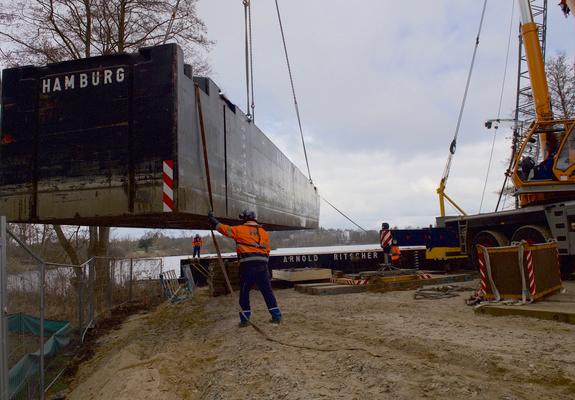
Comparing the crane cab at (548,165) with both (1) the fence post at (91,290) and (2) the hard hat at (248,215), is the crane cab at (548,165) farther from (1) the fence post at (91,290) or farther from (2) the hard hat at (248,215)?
(1) the fence post at (91,290)

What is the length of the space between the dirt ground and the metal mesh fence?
0.59m

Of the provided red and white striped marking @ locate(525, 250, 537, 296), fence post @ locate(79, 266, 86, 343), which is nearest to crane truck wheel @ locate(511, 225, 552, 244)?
red and white striped marking @ locate(525, 250, 537, 296)

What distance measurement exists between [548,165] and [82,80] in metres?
10.4

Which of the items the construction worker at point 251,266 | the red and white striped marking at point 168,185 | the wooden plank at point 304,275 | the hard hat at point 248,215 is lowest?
the wooden plank at point 304,275

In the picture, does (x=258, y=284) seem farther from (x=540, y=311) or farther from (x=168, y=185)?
(x=540, y=311)

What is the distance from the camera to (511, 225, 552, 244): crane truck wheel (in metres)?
11.5

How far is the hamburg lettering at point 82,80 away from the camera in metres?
5.50

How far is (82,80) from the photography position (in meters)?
5.59

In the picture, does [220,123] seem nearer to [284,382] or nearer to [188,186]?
[188,186]

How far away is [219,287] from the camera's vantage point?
11.6 meters

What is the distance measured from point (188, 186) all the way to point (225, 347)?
1.89m

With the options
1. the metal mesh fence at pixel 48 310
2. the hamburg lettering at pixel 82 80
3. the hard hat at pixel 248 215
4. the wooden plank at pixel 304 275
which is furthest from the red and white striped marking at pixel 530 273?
the metal mesh fence at pixel 48 310

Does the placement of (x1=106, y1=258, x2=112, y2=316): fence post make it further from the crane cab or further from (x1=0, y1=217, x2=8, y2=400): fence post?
the crane cab

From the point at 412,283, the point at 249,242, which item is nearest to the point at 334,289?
the point at 412,283
